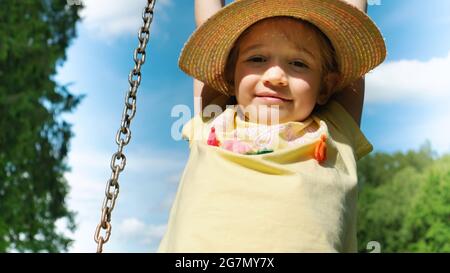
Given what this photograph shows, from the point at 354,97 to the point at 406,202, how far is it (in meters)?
14.3

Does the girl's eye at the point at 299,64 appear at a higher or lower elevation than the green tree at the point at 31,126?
lower

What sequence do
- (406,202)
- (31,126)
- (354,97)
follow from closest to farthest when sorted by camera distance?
(354,97)
(31,126)
(406,202)

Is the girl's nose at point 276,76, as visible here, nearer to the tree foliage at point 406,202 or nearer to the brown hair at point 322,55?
the brown hair at point 322,55

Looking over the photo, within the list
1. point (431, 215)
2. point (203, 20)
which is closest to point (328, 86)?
point (203, 20)

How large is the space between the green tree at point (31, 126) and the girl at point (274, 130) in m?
7.07

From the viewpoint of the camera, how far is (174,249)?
1.53 metres

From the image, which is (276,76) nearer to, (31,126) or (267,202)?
(267,202)

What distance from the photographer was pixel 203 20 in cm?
201

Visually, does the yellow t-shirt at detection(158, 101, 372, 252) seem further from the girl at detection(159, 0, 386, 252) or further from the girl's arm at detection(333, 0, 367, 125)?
the girl's arm at detection(333, 0, 367, 125)

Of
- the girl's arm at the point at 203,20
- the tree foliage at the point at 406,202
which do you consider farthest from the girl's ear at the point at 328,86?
the tree foliage at the point at 406,202

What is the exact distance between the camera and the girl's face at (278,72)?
5.61 feet
